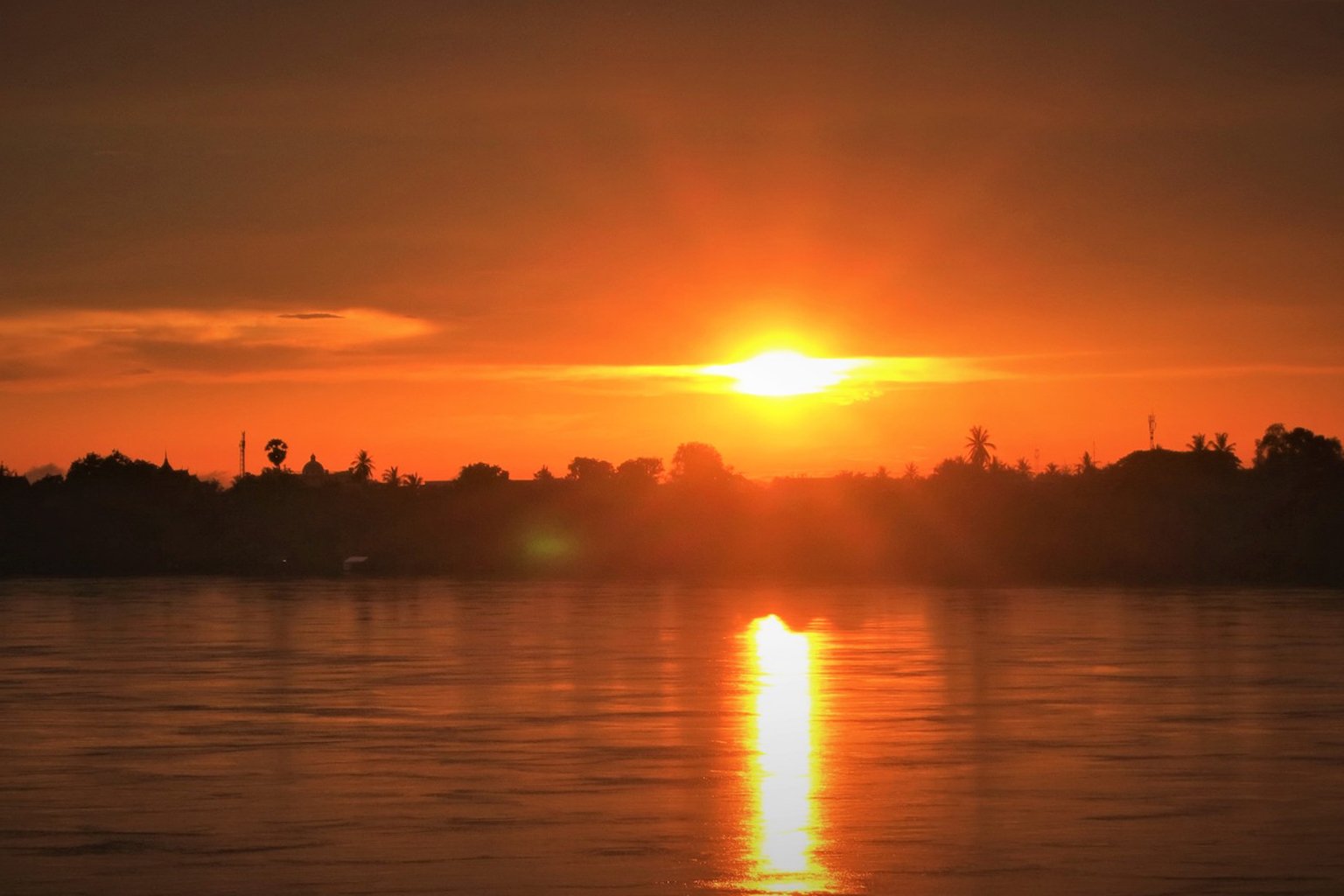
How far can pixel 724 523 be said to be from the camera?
140125 millimetres

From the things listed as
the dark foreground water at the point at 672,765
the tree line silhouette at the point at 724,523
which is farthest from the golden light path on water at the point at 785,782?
the tree line silhouette at the point at 724,523

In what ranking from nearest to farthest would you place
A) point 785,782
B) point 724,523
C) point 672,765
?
point 785,782
point 672,765
point 724,523

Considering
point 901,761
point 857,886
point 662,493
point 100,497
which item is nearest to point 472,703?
point 901,761

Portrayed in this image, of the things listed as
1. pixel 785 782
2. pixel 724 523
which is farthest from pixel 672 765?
pixel 724 523

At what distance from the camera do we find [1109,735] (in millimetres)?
26656

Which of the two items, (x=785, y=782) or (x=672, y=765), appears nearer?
(x=785, y=782)

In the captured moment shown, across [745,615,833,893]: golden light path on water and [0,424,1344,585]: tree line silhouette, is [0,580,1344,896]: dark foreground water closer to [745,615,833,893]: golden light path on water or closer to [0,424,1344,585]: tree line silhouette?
[745,615,833,893]: golden light path on water

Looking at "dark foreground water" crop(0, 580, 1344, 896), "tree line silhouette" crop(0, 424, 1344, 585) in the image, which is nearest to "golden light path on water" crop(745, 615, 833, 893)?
"dark foreground water" crop(0, 580, 1344, 896)

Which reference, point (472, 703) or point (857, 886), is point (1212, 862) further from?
point (472, 703)

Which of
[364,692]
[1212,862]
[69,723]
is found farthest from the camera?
[364,692]

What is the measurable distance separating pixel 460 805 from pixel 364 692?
13935 millimetres

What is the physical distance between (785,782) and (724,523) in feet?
389

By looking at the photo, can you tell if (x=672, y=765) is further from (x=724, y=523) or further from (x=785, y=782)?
(x=724, y=523)

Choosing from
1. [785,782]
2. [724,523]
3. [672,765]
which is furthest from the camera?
[724,523]
